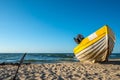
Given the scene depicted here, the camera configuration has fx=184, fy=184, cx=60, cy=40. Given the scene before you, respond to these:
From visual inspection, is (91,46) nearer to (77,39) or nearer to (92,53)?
(92,53)

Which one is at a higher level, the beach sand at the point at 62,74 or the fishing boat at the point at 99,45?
the fishing boat at the point at 99,45

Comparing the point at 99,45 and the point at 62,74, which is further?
the point at 99,45

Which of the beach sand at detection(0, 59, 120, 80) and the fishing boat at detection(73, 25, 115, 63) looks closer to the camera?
the beach sand at detection(0, 59, 120, 80)

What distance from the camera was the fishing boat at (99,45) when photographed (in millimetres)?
11578

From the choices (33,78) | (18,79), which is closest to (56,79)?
(33,78)

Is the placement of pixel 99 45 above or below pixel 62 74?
above

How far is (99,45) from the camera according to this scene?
1177 centimetres

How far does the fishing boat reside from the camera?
11.6m

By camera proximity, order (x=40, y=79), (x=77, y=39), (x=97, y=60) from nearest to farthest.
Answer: (x=40, y=79), (x=97, y=60), (x=77, y=39)

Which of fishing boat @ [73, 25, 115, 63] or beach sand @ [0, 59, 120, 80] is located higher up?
fishing boat @ [73, 25, 115, 63]

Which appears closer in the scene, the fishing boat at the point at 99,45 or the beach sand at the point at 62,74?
the beach sand at the point at 62,74

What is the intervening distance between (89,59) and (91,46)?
1359mm

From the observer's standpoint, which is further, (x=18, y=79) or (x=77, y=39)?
(x=77, y=39)

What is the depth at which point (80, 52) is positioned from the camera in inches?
517
